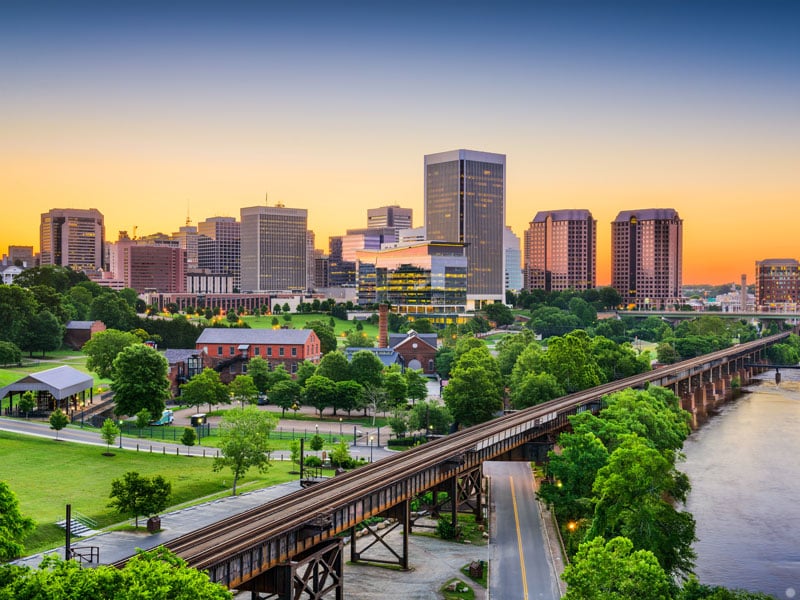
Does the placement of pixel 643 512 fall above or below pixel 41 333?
below

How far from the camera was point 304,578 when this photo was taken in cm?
4538

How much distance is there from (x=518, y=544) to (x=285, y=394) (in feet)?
194

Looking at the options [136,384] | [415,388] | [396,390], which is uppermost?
[136,384]

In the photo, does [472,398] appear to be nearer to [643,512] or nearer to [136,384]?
[136,384]

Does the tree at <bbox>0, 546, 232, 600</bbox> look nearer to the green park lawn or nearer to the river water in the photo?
the green park lawn

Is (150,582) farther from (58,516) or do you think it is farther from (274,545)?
(58,516)

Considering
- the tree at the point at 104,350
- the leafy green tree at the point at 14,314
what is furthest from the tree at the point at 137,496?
the leafy green tree at the point at 14,314

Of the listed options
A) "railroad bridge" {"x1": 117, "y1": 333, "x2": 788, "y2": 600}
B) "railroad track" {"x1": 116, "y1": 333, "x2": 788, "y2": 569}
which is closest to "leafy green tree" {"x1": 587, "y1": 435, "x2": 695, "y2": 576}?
"railroad bridge" {"x1": 117, "y1": 333, "x2": 788, "y2": 600}

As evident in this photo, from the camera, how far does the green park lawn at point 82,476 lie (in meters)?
60.8

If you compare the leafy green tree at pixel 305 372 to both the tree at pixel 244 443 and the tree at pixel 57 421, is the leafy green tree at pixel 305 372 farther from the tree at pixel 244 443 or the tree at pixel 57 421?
the tree at pixel 244 443

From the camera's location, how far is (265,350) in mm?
142500

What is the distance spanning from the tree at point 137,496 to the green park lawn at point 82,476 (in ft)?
7.41

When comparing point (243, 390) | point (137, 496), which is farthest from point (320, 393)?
point (137, 496)

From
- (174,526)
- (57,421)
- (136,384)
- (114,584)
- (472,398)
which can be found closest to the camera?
(114,584)
